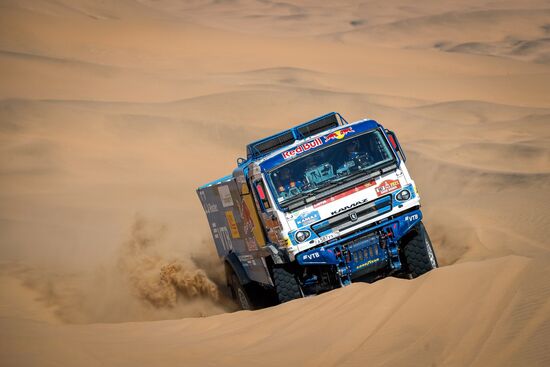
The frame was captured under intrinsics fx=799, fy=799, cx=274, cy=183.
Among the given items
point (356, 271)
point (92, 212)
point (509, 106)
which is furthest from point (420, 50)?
point (356, 271)

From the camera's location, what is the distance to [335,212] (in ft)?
34.0

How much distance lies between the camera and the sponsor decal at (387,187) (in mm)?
10477

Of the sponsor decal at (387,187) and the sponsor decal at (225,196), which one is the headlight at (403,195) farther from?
the sponsor decal at (225,196)

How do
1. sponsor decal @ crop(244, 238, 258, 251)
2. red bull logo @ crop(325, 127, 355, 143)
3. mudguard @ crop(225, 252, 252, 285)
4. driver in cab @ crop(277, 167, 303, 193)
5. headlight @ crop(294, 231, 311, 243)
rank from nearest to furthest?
headlight @ crop(294, 231, 311, 243)
driver in cab @ crop(277, 167, 303, 193)
red bull logo @ crop(325, 127, 355, 143)
sponsor decal @ crop(244, 238, 258, 251)
mudguard @ crop(225, 252, 252, 285)

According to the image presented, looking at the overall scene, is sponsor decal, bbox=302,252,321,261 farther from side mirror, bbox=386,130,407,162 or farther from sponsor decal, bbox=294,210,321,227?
side mirror, bbox=386,130,407,162

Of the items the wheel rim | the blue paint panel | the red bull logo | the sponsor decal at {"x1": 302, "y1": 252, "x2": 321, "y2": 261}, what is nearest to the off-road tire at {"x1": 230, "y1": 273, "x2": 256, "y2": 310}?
the wheel rim

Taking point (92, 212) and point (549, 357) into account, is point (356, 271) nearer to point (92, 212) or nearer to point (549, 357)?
point (549, 357)

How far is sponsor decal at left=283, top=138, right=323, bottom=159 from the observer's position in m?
10.7

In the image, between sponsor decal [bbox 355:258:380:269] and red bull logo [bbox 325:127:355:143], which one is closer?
sponsor decal [bbox 355:258:380:269]

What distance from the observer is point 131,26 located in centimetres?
4747

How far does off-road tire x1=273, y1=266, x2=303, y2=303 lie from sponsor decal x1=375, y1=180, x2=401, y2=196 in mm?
1658

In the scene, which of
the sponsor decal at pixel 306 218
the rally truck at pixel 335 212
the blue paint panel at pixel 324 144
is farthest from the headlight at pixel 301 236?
the blue paint panel at pixel 324 144

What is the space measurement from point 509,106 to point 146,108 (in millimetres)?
14213

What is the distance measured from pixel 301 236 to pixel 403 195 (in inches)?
57.5
